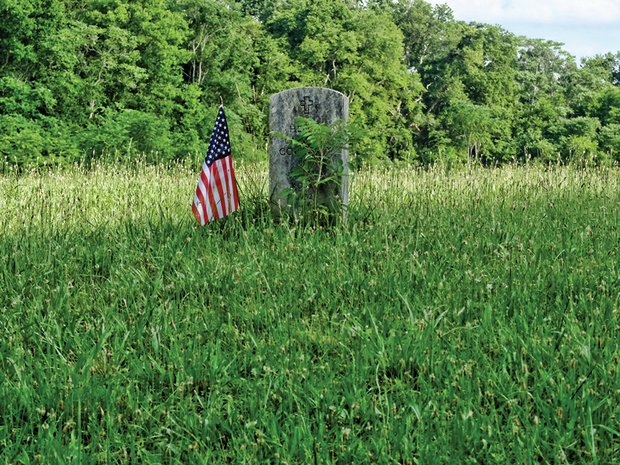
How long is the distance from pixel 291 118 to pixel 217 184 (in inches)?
41.6

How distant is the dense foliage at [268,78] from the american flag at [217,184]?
15.6 ft

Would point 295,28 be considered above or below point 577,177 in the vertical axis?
above

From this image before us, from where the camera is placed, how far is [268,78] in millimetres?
38750

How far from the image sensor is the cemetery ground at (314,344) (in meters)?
2.50

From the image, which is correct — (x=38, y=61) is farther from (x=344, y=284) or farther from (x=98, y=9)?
(x=344, y=284)

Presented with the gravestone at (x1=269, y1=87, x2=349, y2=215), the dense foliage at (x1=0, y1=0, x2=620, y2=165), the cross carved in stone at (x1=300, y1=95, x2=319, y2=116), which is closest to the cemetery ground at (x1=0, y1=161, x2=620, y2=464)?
the gravestone at (x1=269, y1=87, x2=349, y2=215)

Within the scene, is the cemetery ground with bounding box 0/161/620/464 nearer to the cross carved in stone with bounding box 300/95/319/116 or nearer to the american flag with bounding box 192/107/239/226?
the american flag with bounding box 192/107/239/226

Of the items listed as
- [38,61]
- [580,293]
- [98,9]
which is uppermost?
[98,9]

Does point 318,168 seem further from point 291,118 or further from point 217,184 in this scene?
point 217,184

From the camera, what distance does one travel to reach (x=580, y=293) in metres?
3.71

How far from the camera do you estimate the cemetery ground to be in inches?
98.5

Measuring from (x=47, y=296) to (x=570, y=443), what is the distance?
11.0ft

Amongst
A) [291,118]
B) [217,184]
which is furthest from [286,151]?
[217,184]

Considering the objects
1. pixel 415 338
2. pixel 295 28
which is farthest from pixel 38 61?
pixel 415 338
